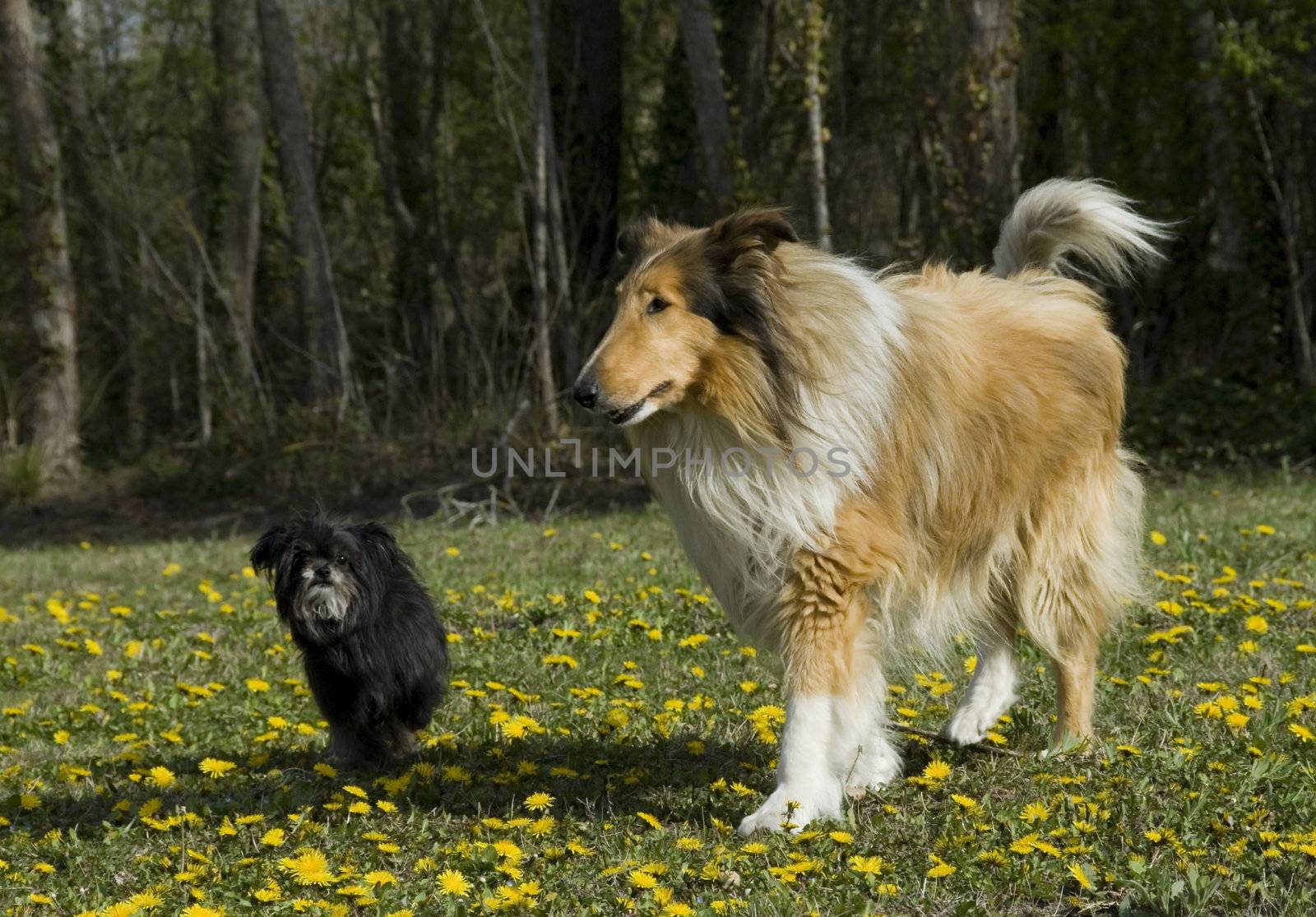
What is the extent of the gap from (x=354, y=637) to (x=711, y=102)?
9.82 metres

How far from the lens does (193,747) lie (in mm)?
5734

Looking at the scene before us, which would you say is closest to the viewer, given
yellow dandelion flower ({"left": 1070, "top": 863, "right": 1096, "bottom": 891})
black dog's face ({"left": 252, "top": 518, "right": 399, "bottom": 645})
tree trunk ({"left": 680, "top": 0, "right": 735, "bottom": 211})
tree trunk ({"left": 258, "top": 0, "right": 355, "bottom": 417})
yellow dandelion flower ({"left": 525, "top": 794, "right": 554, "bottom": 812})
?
yellow dandelion flower ({"left": 1070, "top": 863, "right": 1096, "bottom": 891})

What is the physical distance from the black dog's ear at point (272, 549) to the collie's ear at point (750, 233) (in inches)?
84.0

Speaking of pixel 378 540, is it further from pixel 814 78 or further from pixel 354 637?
pixel 814 78

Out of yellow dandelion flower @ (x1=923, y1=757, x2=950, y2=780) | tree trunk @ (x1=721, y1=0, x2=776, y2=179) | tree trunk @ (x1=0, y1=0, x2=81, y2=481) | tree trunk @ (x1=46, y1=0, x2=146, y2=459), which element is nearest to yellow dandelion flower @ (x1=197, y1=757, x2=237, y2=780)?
yellow dandelion flower @ (x1=923, y1=757, x2=950, y2=780)

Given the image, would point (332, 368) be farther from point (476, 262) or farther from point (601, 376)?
point (601, 376)

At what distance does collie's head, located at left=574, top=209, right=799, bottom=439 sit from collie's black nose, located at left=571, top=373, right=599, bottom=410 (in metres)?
0.04

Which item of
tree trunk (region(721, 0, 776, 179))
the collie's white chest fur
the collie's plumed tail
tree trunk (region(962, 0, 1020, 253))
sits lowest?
the collie's white chest fur

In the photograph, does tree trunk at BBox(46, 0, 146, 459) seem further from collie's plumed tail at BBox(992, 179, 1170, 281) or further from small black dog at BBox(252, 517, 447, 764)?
collie's plumed tail at BBox(992, 179, 1170, 281)

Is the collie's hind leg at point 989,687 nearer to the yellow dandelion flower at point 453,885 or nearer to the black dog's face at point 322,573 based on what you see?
the yellow dandelion flower at point 453,885

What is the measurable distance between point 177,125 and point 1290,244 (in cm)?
1726

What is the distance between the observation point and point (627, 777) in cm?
490

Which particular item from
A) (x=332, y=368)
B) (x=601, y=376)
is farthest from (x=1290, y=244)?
(x=601, y=376)

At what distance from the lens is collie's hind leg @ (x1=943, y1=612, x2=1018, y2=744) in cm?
503
